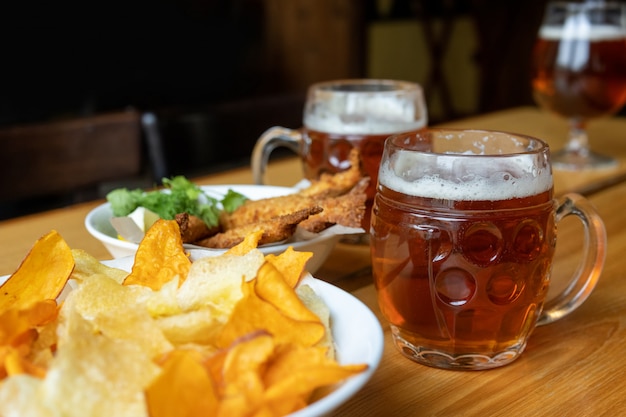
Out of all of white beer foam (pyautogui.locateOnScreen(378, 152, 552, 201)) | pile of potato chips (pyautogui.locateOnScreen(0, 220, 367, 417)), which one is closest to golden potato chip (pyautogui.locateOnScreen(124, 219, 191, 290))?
pile of potato chips (pyautogui.locateOnScreen(0, 220, 367, 417))

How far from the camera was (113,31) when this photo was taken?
3807 mm

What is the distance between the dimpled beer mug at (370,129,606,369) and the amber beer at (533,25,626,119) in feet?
2.88

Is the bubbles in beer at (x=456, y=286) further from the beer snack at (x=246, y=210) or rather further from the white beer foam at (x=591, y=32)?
the white beer foam at (x=591, y=32)

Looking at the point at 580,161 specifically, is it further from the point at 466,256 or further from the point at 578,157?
the point at 466,256

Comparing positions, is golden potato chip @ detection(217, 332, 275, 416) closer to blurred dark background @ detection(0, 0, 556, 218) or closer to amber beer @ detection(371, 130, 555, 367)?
amber beer @ detection(371, 130, 555, 367)

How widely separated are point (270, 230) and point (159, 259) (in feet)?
0.48

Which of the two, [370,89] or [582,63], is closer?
[370,89]

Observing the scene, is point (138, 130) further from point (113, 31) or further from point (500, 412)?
point (113, 31)

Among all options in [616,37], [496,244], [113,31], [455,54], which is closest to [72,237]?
[496,244]

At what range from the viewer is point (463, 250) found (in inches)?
26.5

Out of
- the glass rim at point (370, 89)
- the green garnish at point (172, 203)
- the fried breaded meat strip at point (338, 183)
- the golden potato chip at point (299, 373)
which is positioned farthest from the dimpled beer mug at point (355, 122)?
the golden potato chip at point (299, 373)

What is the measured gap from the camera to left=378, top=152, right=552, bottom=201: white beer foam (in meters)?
0.66

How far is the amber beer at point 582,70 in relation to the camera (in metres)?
1.51

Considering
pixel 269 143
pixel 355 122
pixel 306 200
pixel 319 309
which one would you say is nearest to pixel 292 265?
pixel 319 309
